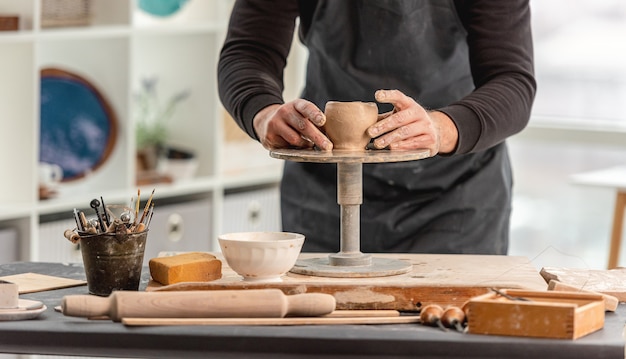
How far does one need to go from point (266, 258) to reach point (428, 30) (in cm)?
88

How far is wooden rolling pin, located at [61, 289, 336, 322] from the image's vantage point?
1.52m

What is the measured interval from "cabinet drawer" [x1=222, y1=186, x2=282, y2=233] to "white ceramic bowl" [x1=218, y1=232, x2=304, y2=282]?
8.00 ft

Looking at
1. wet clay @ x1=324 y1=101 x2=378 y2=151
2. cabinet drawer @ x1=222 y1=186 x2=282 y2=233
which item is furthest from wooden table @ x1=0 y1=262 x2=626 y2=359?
cabinet drawer @ x1=222 y1=186 x2=282 y2=233

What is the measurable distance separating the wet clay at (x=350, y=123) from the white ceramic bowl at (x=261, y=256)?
0.19 m

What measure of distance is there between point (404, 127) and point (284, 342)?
1.68 feet

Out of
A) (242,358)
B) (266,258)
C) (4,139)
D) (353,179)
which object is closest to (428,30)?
(353,179)

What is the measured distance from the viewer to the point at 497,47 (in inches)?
84.5

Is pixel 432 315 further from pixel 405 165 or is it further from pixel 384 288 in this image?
pixel 405 165

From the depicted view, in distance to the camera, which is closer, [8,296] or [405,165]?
[8,296]

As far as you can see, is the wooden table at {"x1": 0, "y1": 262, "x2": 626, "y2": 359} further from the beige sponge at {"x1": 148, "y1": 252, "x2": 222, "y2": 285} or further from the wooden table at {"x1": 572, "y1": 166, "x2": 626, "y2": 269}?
the wooden table at {"x1": 572, "y1": 166, "x2": 626, "y2": 269}

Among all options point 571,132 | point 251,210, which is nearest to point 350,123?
point 251,210

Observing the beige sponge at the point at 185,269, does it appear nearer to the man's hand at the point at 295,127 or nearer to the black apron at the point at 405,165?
the man's hand at the point at 295,127

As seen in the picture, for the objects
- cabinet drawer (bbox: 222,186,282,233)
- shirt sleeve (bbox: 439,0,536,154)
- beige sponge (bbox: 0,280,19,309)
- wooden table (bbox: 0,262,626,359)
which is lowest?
wooden table (bbox: 0,262,626,359)

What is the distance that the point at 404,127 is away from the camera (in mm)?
1820
